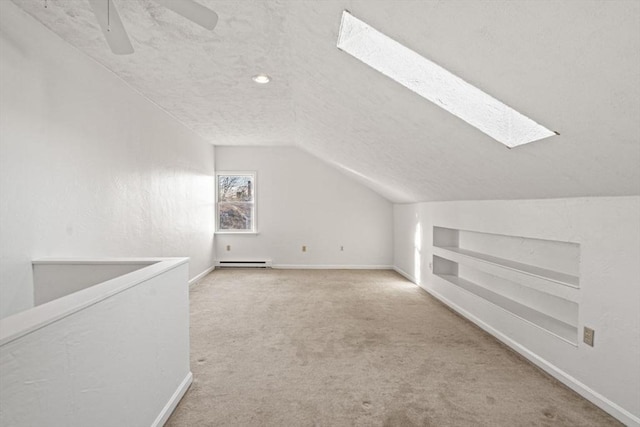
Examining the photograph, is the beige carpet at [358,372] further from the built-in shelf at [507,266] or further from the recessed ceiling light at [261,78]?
the recessed ceiling light at [261,78]

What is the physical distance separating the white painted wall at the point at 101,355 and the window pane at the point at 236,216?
461 centimetres

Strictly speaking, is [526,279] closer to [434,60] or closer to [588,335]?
[588,335]

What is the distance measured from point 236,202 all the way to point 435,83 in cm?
525

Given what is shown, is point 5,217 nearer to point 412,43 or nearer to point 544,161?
point 412,43

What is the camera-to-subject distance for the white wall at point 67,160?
78.8 inches

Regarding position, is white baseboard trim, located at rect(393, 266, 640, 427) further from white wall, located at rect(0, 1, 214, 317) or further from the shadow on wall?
white wall, located at rect(0, 1, 214, 317)

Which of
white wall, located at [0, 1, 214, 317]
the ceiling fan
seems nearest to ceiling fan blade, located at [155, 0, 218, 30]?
the ceiling fan

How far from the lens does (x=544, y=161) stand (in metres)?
1.93

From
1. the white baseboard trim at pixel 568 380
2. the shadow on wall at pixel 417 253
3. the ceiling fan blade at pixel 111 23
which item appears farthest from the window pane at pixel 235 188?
the ceiling fan blade at pixel 111 23

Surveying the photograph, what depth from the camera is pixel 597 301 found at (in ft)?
6.66

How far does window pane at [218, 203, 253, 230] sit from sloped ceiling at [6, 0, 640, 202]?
2694 mm

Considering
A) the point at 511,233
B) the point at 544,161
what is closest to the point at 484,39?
the point at 544,161

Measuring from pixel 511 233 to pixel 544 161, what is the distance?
41.7 inches

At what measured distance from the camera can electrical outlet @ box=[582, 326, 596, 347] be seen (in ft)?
6.74
